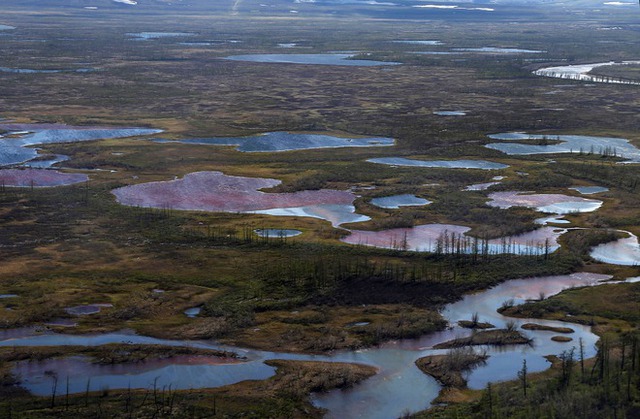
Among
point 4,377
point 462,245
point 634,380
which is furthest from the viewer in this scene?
point 462,245

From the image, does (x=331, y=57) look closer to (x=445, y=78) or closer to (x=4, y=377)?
(x=445, y=78)

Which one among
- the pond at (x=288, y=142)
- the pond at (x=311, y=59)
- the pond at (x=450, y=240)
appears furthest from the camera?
the pond at (x=311, y=59)

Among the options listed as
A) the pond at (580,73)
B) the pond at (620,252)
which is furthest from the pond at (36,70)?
the pond at (620,252)

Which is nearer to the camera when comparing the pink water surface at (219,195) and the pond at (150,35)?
the pink water surface at (219,195)

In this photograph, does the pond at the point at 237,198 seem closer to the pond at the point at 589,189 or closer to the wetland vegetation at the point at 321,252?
the wetland vegetation at the point at 321,252

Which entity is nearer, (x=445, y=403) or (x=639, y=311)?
(x=445, y=403)

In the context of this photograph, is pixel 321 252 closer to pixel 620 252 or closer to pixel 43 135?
pixel 620 252

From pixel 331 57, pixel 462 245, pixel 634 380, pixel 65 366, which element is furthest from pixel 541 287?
pixel 331 57

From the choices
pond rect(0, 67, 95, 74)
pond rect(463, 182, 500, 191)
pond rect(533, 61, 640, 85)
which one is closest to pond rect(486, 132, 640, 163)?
pond rect(463, 182, 500, 191)

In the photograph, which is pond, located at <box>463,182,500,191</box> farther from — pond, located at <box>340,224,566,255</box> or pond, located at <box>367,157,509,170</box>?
pond, located at <box>340,224,566,255</box>
